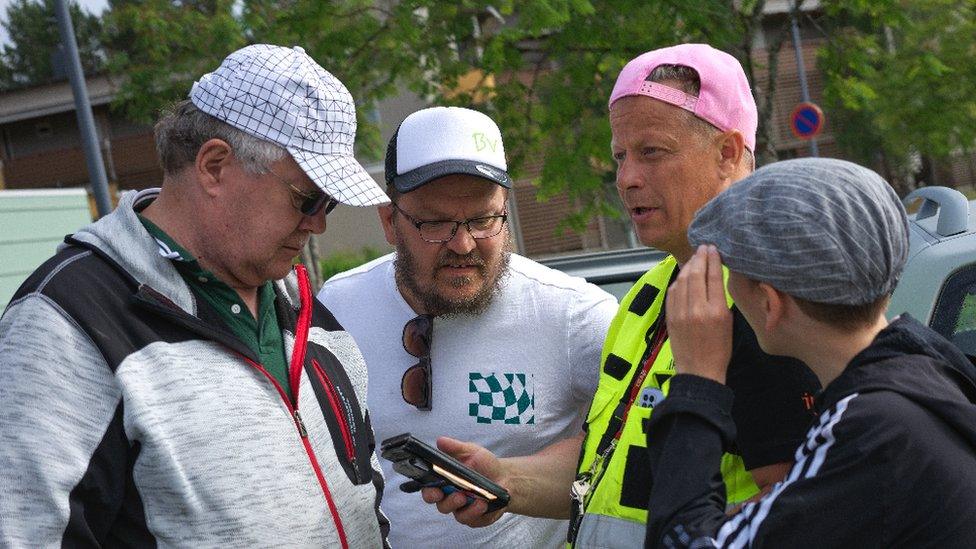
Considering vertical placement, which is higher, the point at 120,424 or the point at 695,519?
the point at 120,424

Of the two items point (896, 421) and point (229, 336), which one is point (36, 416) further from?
point (896, 421)

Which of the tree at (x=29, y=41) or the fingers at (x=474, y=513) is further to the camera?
the tree at (x=29, y=41)

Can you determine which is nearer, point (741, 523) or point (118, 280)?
point (741, 523)

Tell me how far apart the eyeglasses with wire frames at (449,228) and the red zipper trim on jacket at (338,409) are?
591 mm

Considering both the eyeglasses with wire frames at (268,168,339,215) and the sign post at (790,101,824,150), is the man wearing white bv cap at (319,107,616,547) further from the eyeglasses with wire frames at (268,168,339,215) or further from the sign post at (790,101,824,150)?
the sign post at (790,101,824,150)

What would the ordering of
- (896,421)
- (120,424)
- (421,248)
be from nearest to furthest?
(896,421) → (120,424) → (421,248)

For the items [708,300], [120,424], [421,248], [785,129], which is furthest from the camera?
[785,129]

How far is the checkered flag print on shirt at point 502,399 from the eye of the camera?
2883mm

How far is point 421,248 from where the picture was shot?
2947mm

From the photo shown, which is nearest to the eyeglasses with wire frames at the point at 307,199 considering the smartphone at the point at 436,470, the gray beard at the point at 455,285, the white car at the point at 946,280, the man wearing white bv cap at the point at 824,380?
the smartphone at the point at 436,470

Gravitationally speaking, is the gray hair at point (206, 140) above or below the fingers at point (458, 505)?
above

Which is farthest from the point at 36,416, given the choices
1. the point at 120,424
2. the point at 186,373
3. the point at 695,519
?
the point at 695,519

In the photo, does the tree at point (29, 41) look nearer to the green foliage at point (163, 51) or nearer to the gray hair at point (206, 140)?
the green foliage at point (163, 51)

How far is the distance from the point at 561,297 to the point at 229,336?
44.5 inches
